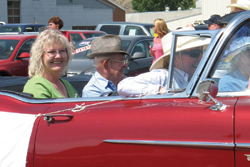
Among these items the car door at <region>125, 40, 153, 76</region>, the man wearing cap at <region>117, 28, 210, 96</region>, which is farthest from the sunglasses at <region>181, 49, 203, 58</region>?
the car door at <region>125, 40, 153, 76</region>

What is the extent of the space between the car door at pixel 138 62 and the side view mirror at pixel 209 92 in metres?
6.06

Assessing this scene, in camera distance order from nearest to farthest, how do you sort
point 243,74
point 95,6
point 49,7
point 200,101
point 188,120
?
point 188,120 < point 200,101 < point 243,74 < point 49,7 < point 95,6

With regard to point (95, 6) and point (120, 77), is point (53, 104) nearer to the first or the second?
point (120, 77)

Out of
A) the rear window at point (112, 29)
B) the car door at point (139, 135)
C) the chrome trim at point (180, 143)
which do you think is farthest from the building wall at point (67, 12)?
the chrome trim at point (180, 143)

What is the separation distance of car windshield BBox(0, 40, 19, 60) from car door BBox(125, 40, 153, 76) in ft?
9.03

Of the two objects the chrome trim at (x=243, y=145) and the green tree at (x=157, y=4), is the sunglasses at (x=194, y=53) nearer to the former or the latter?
the chrome trim at (x=243, y=145)

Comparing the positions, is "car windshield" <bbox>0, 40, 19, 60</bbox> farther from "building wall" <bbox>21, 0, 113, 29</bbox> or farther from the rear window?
"building wall" <bbox>21, 0, 113, 29</bbox>

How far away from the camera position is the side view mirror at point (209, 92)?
6.51ft

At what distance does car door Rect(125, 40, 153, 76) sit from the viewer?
835 cm

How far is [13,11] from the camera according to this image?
33.2 meters

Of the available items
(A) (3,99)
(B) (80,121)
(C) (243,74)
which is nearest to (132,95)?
(B) (80,121)

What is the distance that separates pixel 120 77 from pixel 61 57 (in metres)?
0.54

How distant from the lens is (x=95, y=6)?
37.8 meters

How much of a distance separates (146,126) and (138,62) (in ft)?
21.7
